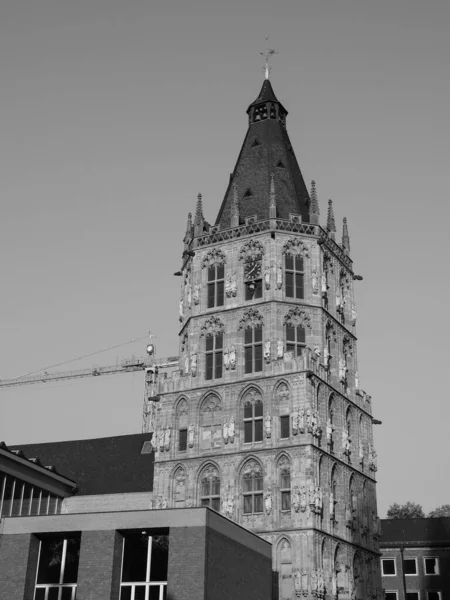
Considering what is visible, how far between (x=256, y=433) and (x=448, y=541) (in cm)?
3161

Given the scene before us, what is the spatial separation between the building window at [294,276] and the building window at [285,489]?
39.5ft

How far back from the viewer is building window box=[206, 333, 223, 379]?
192 ft

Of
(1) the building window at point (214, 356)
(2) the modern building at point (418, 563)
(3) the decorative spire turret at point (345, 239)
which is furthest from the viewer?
(2) the modern building at point (418, 563)

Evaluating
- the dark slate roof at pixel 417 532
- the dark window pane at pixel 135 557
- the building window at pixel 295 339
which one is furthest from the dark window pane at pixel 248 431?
the dark slate roof at pixel 417 532

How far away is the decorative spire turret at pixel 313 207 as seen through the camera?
62250 mm

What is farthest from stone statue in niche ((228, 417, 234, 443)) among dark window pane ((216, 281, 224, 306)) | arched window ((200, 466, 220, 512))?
dark window pane ((216, 281, 224, 306))

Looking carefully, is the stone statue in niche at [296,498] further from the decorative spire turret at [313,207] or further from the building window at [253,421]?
the decorative spire turret at [313,207]

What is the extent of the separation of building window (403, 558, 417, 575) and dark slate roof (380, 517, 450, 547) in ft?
4.95

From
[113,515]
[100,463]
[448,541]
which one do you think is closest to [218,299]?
[100,463]

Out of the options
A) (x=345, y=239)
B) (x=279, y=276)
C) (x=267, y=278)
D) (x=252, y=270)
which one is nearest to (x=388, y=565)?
(x=345, y=239)

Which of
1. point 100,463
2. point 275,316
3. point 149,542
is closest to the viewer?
point 149,542

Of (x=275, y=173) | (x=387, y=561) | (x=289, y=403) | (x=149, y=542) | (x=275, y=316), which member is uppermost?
(x=275, y=173)

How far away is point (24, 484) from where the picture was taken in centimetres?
5900

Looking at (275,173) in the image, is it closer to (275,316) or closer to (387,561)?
(275,316)
